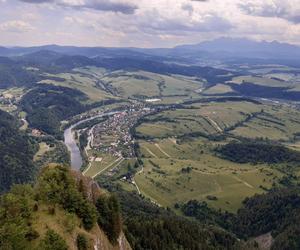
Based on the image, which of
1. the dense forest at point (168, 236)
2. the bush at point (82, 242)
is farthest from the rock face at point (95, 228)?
the dense forest at point (168, 236)

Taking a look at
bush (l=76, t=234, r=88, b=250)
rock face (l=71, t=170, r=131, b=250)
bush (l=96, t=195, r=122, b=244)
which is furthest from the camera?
bush (l=96, t=195, r=122, b=244)

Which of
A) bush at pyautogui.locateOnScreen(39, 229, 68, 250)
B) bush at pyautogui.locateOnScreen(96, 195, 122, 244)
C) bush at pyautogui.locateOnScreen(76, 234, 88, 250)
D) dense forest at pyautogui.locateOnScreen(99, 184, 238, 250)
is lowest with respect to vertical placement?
dense forest at pyautogui.locateOnScreen(99, 184, 238, 250)

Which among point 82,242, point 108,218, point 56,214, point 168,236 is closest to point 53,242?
point 82,242

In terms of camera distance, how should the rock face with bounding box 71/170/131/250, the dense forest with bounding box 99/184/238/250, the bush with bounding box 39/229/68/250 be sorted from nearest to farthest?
1. the bush with bounding box 39/229/68/250
2. the rock face with bounding box 71/170/131/250
3. the dense forest with bounding box 99/184/238/250

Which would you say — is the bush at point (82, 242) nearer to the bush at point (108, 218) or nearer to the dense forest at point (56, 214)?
the dense forest at point (56, 214)

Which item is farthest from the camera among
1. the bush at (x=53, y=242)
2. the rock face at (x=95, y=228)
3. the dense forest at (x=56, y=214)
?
the rock face at (x=95, y=228)

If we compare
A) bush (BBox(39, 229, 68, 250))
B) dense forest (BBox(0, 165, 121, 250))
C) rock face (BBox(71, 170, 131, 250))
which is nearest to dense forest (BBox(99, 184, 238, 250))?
rock face (BBox(71, 170, 131, 250))

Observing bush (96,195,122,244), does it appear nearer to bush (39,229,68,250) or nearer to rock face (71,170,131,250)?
rock face (71,170,131,250)

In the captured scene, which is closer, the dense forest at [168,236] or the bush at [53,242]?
the bush at [53,242]

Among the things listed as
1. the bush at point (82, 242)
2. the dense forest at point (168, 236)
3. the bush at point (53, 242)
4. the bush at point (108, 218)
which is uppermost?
the bush at point (53, 242)

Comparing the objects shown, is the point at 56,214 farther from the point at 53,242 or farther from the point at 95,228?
the point at 53,242

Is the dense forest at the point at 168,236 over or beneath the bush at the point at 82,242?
beneath

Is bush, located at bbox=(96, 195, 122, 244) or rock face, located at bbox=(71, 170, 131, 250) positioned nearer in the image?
rock face, located at bbox=(71, 170, 131, 250)
